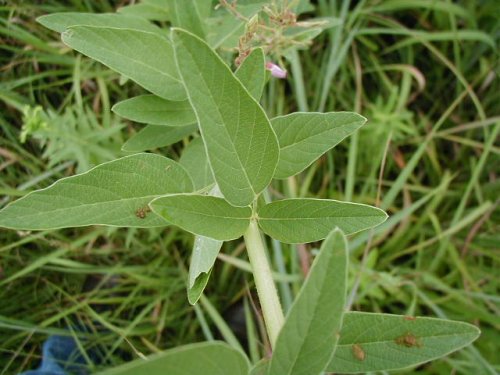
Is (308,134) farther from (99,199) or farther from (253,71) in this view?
(99,199)

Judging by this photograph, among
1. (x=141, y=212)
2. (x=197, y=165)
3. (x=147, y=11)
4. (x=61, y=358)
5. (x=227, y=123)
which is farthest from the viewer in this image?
(x=61, y=358)

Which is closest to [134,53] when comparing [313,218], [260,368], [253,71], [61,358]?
[253,71]

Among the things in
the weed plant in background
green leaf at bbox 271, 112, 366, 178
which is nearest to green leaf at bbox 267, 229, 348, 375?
the weed plant in background

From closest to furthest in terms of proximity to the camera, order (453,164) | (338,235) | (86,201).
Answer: (338,235), (86,201), (453,164)

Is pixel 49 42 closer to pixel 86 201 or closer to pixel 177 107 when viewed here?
pixel 177 107

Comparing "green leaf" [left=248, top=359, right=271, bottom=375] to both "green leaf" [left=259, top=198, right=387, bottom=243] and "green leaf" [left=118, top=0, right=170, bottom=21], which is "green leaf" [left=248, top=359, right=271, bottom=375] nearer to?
"green leaf" [left=259, top=198, right=387, bottom=243]

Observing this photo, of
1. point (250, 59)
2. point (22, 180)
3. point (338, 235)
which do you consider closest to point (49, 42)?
point (22, 180)

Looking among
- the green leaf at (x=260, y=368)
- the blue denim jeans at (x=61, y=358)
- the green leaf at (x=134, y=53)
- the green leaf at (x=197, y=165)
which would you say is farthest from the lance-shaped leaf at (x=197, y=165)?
the blue denim jeans at (x=61, y=358)
